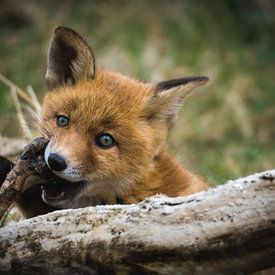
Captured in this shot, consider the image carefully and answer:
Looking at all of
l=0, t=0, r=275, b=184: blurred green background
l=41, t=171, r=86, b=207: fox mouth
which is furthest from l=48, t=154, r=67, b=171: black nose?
l=0, t=0, r=275, b=184: blurred green background

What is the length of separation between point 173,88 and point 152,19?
6.25m

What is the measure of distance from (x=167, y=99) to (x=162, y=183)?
618mm

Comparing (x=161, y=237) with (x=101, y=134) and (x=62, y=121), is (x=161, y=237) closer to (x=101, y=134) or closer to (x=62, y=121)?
(x=101, y=134)

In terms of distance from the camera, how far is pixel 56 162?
13.2ft

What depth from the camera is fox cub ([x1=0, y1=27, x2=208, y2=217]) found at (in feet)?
14.2

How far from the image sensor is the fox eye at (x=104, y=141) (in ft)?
14.8

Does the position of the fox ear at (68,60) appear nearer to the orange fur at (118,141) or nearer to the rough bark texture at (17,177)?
the orange fur at (118,141)

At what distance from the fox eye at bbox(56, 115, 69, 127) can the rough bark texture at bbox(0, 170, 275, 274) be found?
1285 millimetres

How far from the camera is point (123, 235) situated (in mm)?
3012

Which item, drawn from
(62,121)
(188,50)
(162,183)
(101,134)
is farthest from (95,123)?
(188,50)

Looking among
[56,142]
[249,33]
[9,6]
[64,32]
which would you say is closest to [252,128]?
[249,33]

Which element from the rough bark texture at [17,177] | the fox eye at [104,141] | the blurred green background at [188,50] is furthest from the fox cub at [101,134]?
the blurred green background at [188,50]

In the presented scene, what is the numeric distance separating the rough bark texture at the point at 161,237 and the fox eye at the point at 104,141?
1.25 m

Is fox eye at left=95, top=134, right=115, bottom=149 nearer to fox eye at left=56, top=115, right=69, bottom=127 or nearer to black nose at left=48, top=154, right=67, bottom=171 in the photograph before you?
fox eye at left=56, top=115, right=69, bottom=127
